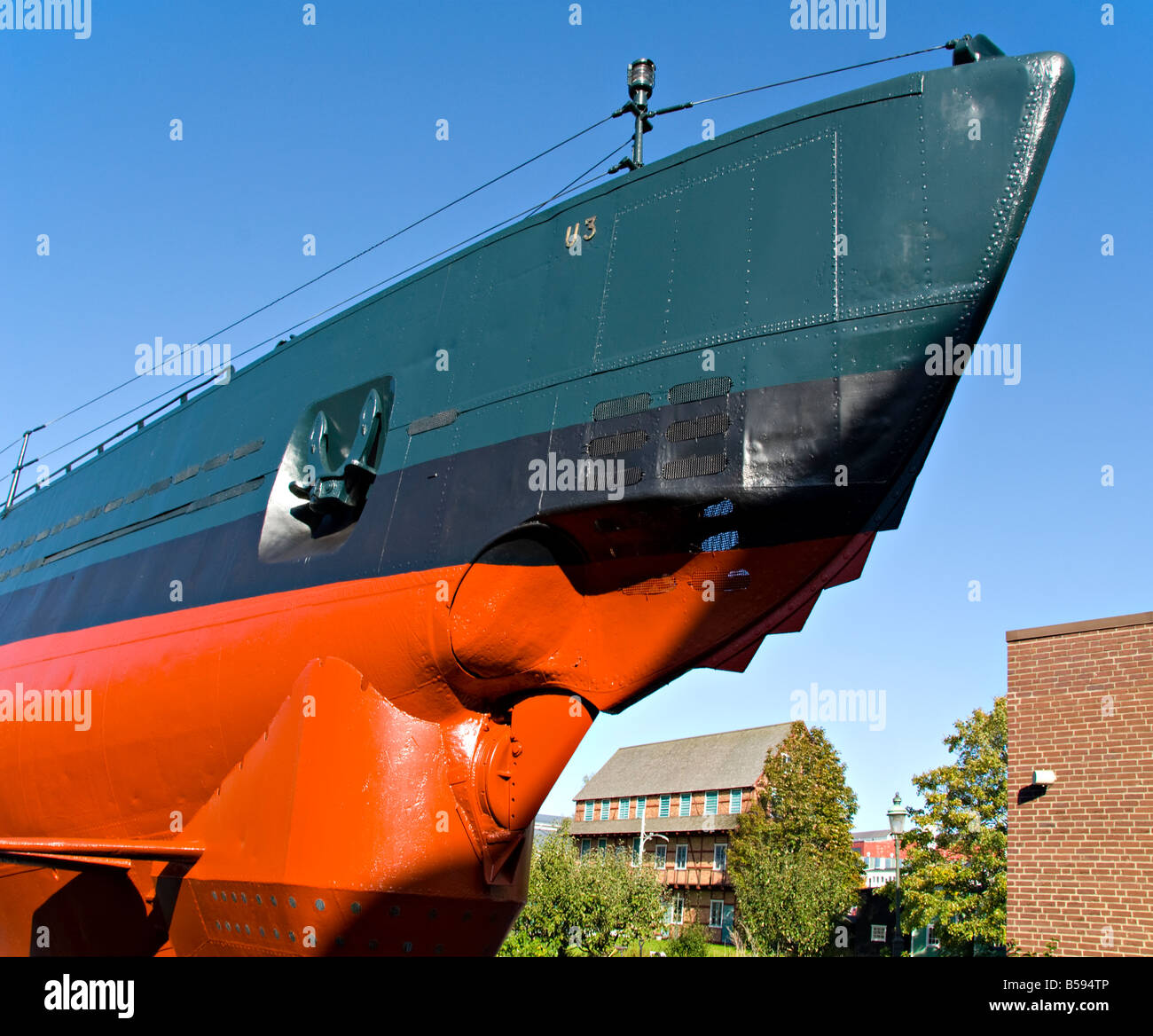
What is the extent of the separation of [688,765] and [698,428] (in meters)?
59.1

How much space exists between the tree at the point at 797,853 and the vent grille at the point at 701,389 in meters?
42.7

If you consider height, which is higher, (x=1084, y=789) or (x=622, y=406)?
(x=622, y=406)

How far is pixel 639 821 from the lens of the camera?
63.9 metres

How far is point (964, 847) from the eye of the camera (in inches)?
1583

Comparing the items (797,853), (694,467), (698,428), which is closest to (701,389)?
(698,428)

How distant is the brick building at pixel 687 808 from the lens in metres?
57.3

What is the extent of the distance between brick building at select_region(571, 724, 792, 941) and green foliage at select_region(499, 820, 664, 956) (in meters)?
13.6

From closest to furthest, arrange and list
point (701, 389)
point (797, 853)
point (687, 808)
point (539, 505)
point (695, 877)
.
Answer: point (701, 389) < point (539, 505) < point (797, 853) < point (695, 877) < point (687, 808)

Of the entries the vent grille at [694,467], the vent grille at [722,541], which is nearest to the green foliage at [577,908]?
the vent grille at [722,541]

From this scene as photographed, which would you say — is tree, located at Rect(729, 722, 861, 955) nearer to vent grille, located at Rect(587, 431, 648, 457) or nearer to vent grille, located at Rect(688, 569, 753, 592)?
vent grille, located at Rect(688, 569, 753, 592)

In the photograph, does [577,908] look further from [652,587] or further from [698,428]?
[698,428]

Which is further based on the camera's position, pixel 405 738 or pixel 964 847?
pixel 964 847

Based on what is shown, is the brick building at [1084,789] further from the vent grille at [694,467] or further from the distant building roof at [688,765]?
the distant building roof at [688,765]
